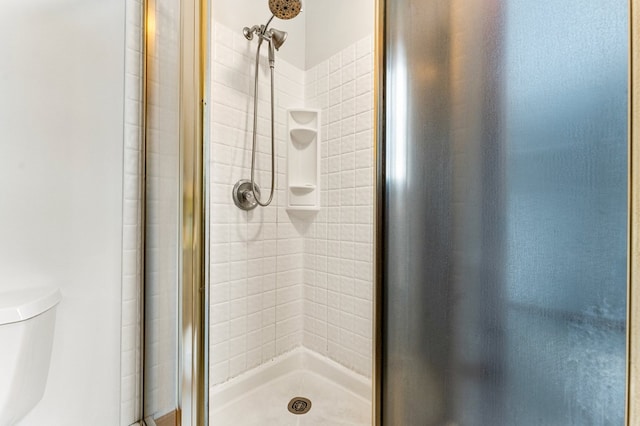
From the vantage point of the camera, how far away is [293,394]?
148 centimetres

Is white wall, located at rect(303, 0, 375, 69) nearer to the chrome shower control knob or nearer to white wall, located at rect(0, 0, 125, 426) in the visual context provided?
the chrome shower control knob

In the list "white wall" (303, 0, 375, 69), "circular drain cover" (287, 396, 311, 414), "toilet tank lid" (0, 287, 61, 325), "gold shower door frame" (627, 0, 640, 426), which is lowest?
"circular drain cover" (287, 396, 311, 414)

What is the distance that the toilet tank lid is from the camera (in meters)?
0.72

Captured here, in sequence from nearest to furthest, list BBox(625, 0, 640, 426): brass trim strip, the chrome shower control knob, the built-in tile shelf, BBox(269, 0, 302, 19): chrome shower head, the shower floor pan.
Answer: BBox(625, 0, 640, 426): brass trim strip < BBox(269, 0, 302, 19): chrome shower head < the shower floor pan < the chrome shower control knob < the built-in tile shelf

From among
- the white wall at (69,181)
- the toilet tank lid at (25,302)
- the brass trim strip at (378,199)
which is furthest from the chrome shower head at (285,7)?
the toilet tank lid at (25,302)

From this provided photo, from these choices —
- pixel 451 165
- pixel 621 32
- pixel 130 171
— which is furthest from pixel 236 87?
pixel 621 32

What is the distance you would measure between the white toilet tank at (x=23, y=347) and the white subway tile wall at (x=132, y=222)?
0.21m

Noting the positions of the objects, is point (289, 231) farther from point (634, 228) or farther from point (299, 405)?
point (634, 228)

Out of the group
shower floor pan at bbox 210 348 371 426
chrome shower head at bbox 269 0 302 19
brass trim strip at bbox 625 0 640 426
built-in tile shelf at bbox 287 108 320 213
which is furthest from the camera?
built-in tile shelf at bbox 287 108 320 213

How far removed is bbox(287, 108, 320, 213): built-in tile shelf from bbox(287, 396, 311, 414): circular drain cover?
35.6 inches

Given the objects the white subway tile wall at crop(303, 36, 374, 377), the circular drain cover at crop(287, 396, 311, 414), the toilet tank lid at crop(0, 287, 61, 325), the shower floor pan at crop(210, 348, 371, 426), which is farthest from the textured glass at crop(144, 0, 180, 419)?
the white subway tile wall at crop(303, 36, 374, 377)

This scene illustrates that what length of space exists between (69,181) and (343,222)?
1049 mm

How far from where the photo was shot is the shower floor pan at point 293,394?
129cm

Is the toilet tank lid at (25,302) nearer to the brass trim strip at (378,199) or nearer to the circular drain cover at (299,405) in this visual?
the brass trim strip at (378,199)
